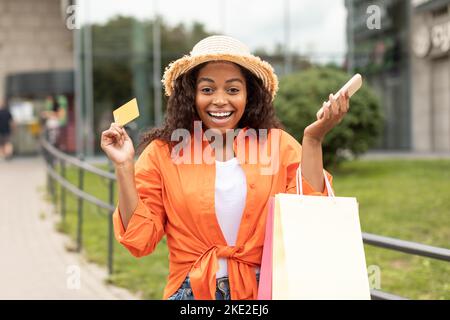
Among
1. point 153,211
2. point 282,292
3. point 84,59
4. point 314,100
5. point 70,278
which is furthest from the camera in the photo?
point 84,59

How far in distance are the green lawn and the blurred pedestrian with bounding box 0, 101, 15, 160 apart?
24.8 ft

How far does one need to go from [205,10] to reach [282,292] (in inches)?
693

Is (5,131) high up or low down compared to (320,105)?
down

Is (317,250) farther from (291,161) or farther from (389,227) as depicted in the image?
(389,227)

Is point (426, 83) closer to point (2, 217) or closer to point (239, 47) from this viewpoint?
point (2, 217)

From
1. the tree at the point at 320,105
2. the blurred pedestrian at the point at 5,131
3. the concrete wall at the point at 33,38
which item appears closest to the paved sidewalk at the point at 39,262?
the tree at the point at 320,105

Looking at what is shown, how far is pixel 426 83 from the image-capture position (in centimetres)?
2039

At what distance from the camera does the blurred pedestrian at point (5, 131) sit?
62.3 feet

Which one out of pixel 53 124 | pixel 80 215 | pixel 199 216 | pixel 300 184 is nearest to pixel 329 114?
pixel 300 184

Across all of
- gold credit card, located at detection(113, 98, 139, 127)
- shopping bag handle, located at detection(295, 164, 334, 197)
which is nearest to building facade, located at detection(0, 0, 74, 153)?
gold credit card, located at detection(113, 98, 139, 127)

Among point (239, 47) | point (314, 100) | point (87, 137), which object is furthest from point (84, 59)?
point (239, 47)

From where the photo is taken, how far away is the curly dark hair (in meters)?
2.47

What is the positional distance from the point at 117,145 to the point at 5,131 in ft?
57.4

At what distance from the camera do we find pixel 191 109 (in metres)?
2.47
